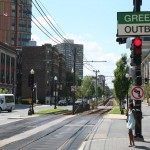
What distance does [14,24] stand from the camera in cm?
16850

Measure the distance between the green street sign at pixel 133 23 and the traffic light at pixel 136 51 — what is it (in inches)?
15.5

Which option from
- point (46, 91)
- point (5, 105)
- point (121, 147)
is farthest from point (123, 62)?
point (46, 91)

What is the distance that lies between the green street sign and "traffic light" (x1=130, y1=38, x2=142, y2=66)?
39 cm

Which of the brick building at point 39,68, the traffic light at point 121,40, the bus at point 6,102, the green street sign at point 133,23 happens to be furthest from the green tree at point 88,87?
the green street sign at point 133,23

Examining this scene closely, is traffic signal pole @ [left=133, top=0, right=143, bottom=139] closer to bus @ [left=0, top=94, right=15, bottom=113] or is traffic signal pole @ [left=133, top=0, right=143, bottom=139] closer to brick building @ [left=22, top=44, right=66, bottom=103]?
bus @ [left=0, top=94, right=15, bottom=113]

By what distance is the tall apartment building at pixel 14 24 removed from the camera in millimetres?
142375

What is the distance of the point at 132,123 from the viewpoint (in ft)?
54.0

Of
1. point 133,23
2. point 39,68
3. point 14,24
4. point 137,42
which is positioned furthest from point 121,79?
point 14,24

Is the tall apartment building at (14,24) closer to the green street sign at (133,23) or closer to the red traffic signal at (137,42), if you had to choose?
the red traffic signal at (137,42)

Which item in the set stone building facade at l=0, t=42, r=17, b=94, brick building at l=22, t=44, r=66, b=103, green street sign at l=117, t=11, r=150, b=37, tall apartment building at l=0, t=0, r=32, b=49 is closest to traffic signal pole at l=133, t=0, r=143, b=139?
green street sign at l=117, t=11, r=150, b=37

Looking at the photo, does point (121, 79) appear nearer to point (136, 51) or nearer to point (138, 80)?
point (138, 80)

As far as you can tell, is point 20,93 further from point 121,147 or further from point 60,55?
point 121,147

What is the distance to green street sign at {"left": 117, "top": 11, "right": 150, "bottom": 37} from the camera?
16.9 meters

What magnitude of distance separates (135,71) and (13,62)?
309ft
